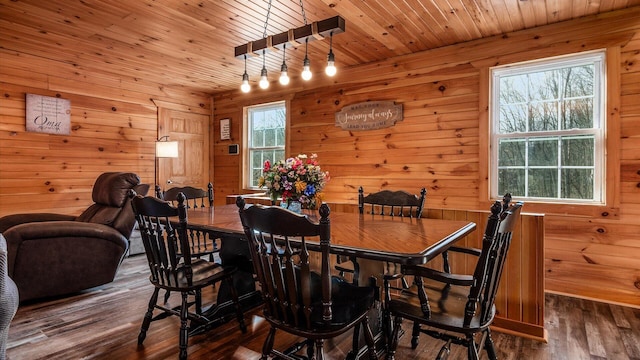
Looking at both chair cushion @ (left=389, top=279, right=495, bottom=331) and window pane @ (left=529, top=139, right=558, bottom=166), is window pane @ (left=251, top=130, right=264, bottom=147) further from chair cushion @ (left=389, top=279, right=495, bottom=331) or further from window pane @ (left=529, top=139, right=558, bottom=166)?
chair cushion @ (left=389, top=279, right=495, bottom=331)

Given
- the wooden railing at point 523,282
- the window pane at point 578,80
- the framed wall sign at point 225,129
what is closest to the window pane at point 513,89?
the window pane at point 578,80

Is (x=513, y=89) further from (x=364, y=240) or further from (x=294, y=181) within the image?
(x=364, y=240)

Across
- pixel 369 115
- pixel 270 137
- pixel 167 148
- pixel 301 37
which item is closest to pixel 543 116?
pixel 369 115

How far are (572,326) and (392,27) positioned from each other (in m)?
2.79

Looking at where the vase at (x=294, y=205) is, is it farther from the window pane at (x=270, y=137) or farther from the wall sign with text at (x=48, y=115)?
the wall sign with text at (x=48, y=115)

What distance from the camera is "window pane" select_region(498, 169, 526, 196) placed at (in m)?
3.46

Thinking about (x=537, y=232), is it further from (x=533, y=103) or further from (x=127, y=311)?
(x=127, y=311)

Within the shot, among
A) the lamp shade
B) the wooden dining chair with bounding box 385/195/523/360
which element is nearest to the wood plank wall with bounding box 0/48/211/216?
the lamp shade

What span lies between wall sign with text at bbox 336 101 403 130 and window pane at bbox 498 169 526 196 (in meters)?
1.24

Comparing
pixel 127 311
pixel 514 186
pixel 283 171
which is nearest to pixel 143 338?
pixel 127 311

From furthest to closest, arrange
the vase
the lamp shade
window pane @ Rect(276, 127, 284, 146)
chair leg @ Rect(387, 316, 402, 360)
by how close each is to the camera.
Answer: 1. window pane @ Rect(276, 127, 284, 146)
2. the lamp shade
3. the vase
4. chair leg @ Rect(387, 316, 402, 360)

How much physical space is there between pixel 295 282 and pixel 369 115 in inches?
123

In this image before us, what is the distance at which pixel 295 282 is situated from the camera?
59.1 inches

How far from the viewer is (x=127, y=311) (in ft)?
9.00
